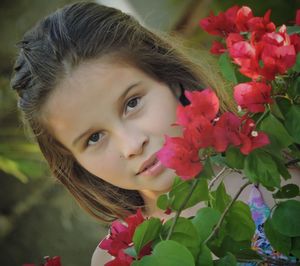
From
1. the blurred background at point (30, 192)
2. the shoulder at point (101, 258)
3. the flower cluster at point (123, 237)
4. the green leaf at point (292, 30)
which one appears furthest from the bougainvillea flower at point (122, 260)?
the blurred background at point (30, 192)

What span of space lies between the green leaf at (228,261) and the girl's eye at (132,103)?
Answer: 47 cm

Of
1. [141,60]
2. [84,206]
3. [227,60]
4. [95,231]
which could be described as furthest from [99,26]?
[95,231]

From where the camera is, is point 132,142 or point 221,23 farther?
point 132,142

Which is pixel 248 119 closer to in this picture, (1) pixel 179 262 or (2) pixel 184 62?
(1) pixel 179 262

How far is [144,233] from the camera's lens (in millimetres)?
716

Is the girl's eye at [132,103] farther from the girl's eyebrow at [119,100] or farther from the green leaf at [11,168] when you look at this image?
the green leaf at [11,168]

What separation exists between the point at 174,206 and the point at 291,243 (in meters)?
0.15

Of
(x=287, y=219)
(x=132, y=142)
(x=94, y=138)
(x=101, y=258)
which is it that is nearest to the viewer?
(x=287, y=219)

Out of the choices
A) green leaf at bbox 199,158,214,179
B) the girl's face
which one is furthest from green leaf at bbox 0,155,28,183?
green leaf at bbox 199,158,214,179

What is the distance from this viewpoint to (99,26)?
133 centimetres

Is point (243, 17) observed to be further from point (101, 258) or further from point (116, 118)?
point (101, 258)

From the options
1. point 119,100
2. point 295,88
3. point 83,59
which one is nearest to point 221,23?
point 295,88

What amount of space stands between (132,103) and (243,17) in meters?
0.41

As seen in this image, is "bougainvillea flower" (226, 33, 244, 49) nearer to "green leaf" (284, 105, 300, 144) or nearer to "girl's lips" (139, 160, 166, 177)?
"green leaf" (284, 105, 300, 144)
